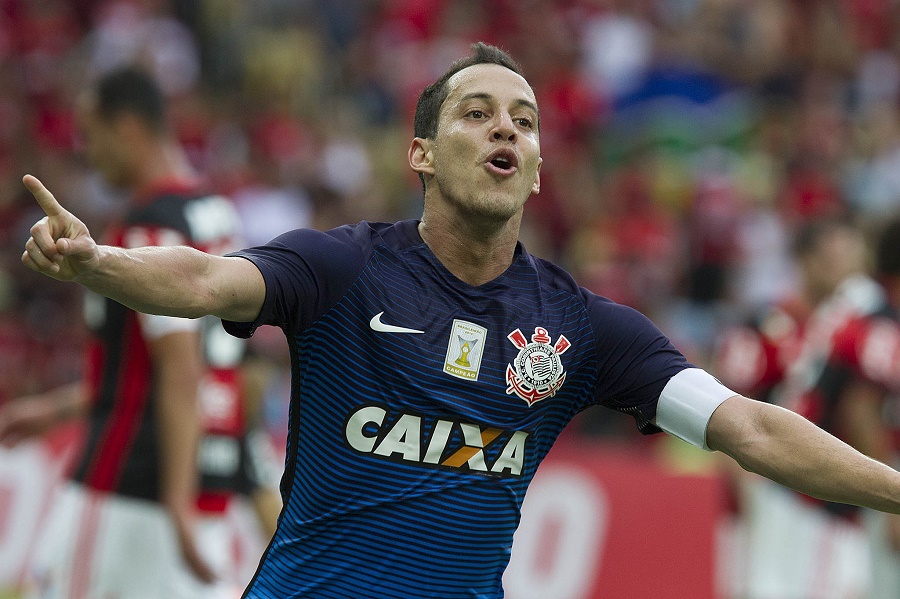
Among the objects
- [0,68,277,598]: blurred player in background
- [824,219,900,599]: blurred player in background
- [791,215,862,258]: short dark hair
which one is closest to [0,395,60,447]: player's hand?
[0,68,277,598]: blurred player in background

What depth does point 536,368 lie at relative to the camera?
149 inches

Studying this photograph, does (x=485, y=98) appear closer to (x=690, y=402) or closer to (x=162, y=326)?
(x=690, y=402)

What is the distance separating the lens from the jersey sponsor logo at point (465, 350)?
3.70 metres

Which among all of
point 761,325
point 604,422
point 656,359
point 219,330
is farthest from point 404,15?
point 656,359

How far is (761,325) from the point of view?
9641 mm

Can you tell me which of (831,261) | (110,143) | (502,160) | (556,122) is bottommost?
(502,160)

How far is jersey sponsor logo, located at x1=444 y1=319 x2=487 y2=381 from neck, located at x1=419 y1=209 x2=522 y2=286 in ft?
0.69

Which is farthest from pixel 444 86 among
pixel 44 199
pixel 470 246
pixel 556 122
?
pixel 556 122

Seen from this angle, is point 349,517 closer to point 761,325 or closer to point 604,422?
point 761,325

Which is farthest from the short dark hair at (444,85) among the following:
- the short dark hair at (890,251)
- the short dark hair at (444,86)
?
the short dark hair at (890,251)

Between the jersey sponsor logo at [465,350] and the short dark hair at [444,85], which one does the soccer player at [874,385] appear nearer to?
the short dark hair at [444,85]

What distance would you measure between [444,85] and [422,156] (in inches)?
8.8

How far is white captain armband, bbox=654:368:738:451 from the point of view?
3.76 m

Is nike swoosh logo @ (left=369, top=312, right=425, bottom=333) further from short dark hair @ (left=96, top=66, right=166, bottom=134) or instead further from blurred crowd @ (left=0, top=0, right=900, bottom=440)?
blurred crowd @ (left=0, top=0, right=900, bottom=440)
